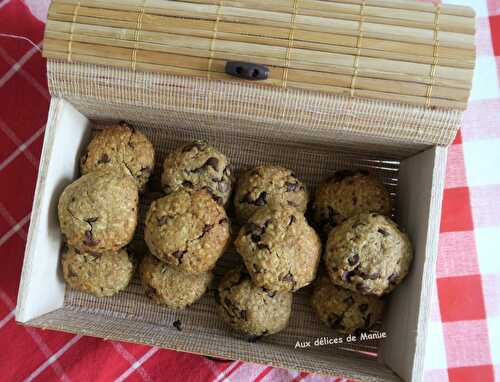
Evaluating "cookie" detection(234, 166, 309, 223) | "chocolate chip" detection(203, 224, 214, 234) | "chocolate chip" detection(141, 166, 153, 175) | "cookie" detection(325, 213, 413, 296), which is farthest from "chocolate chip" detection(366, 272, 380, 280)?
"chocolate chip" detection(141, 166, 153, 175)

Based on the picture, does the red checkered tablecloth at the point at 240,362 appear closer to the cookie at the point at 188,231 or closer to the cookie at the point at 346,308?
the cookie at the point at 346,308

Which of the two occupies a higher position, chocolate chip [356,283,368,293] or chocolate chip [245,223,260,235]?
chocolate chip [245,223,260,235]

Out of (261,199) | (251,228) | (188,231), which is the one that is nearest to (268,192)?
(261,199)

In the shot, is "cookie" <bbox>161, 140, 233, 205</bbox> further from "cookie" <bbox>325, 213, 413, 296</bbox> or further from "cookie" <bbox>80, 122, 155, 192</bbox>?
"cookie" <bbox>325, 213, 413, 296</bbox>

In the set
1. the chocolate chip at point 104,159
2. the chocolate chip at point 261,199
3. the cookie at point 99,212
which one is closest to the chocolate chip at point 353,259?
the chocolate chip at point 261,199

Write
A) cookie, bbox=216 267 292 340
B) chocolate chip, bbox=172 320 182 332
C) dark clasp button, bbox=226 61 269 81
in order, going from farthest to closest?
chocolate chip, bbox=172 320 182 332
cookie, bbox=216 267 292 340
dark clasp button, bbox=226 61 269 81

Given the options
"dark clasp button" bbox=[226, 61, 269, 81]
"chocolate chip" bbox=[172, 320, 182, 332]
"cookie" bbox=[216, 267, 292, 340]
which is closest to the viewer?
"dark clasp button" bbox=[226, 61, 269, 81]
